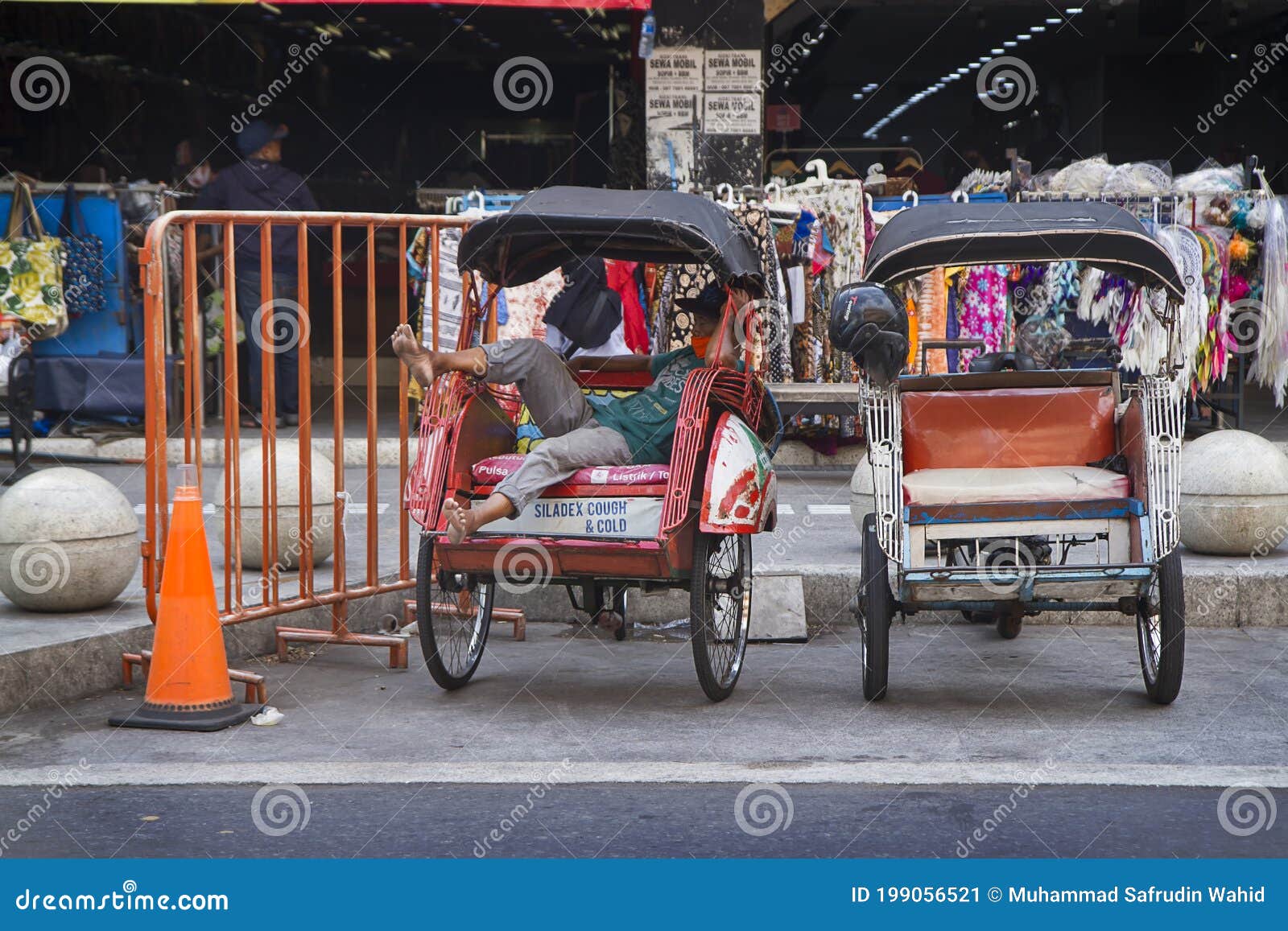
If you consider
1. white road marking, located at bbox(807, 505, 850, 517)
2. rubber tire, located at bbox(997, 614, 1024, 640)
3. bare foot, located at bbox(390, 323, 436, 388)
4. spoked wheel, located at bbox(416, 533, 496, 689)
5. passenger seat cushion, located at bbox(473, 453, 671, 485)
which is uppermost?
bare foot, located at bbox(390, 323, 436, 388)

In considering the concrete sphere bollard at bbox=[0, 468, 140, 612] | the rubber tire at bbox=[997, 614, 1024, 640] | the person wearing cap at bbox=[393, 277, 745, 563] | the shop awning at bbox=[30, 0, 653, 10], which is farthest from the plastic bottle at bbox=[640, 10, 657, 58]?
the concrete sphere bollard at bbox=[0, 468, 140, 612]

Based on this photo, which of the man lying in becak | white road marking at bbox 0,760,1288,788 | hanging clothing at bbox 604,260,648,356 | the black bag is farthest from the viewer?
hanging clothing at bbox 604,260,648,356

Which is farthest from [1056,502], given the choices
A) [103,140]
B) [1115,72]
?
[1115,72]

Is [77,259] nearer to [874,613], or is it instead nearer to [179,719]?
[179,719]

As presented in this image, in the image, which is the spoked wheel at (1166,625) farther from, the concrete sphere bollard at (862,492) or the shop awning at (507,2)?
the shop awning at (507,2)

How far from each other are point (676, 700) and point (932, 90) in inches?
724

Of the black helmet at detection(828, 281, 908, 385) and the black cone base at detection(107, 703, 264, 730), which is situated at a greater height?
the black helmet at detection(828, 281, 908, 385)

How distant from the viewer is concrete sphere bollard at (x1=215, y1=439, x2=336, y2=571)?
7480 millimetres

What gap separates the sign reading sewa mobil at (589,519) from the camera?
235 inches

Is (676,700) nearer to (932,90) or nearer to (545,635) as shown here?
(545,635)

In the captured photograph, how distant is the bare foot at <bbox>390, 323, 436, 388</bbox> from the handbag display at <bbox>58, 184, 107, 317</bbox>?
6.94 m

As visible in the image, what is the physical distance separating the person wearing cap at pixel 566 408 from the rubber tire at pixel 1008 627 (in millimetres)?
1937

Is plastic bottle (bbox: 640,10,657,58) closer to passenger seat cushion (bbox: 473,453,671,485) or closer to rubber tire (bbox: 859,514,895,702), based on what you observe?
passenger seat cushion (bbox: 473,453,671,485)

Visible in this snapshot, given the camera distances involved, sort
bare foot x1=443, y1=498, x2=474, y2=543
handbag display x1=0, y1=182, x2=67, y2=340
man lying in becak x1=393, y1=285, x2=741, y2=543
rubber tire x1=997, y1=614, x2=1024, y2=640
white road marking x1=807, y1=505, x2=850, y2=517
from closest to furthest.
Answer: bare foot x1=443, y1=498, x2=474, y2=543
man lying in becak x1=393, y1=285, x2=741, y2=543
rubber tire x1=997, y1=614, x2=1024, y2=640
white road marking x1=807, y1=505, x2=850, y2=517
handbag display x1=0, y1=182, x2=67, y2=340
